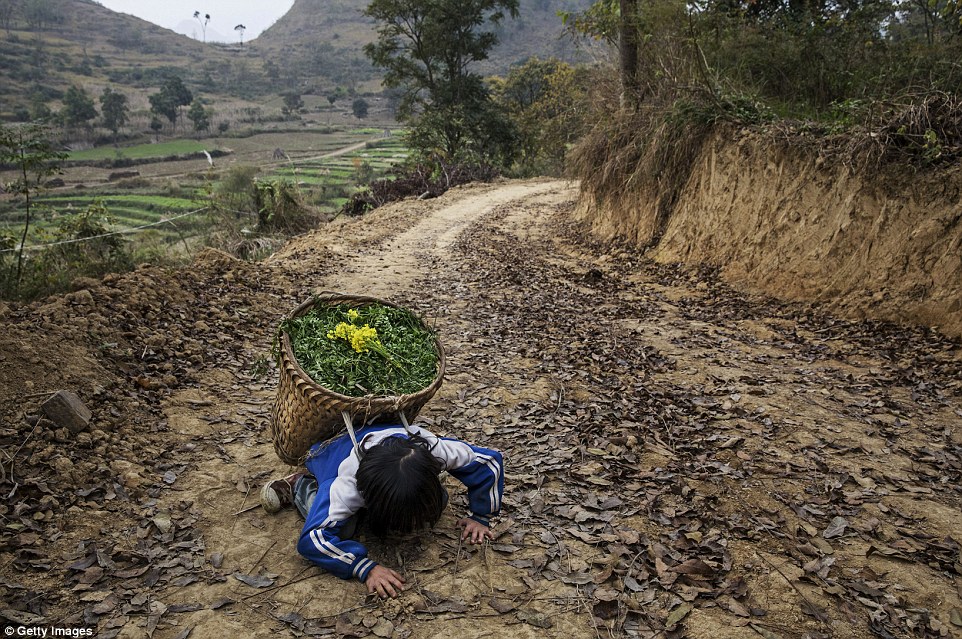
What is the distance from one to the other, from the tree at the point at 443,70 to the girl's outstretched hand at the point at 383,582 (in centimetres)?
2303

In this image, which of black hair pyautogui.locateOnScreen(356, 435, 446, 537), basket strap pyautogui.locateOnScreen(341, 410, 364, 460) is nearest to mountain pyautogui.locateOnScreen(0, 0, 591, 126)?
basket strap pyautogui.locateOnScreen(341, 410, 364, 460)

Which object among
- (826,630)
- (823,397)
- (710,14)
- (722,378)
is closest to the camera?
(826,630)

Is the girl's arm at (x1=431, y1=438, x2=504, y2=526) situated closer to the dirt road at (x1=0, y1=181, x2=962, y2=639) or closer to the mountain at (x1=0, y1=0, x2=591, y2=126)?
the dirt road at (x1=0, y1=181, x2=962, y2=639)

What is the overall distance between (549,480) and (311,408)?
1.73 m

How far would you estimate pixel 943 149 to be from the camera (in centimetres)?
582

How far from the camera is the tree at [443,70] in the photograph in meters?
25.2

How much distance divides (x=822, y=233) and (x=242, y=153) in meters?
61.5

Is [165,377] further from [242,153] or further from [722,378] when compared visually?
[242,153]

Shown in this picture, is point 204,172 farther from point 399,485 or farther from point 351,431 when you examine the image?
point 399,485

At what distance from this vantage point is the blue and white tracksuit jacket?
2539 mm

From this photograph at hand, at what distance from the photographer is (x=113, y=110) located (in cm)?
5731

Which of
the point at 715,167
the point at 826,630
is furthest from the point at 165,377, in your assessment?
the point at 715,167

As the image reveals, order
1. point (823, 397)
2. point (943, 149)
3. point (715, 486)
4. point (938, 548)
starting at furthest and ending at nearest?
1. point (943, 149)
2. point (823, 397)
3. point (715, 486)
4. point (938, 548)

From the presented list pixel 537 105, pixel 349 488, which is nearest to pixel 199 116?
pixel 537 105
